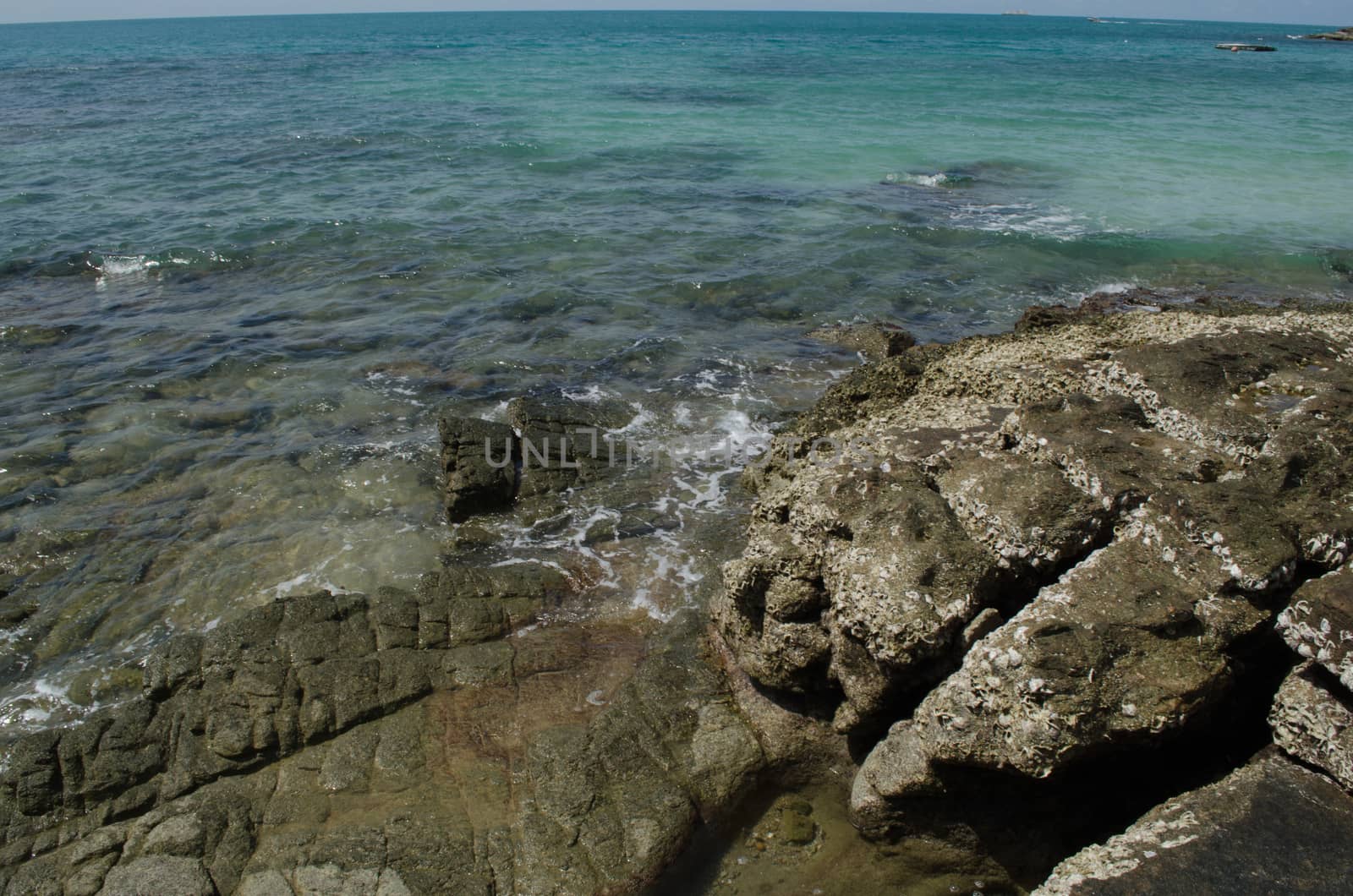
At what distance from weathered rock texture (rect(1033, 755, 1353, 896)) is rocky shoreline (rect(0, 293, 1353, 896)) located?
1 centimetres

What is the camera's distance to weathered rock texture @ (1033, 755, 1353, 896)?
3512mm

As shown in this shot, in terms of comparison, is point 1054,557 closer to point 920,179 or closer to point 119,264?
point 119,264

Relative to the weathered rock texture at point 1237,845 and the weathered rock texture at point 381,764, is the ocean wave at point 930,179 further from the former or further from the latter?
the weathered rock texture at point 1237,845

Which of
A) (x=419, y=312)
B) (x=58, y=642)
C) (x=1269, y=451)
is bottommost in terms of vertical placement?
(x=58, y=642)

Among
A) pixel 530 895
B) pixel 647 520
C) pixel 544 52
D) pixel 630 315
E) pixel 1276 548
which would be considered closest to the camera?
pixel 1276 548

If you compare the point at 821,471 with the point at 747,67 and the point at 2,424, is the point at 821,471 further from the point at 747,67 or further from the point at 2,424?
the point at 747,67

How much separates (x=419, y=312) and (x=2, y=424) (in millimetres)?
5860

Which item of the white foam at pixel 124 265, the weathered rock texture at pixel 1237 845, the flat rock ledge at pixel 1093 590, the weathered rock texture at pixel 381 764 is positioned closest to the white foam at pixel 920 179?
the flat rock ledge at pixel 1093 590

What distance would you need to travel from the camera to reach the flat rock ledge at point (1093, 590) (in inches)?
157

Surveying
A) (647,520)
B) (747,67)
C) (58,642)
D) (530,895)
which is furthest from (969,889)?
(747,67)

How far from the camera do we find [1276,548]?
14.7 feet

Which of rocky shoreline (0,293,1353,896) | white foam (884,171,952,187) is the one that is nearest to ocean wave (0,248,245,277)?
rocky shoreline (0,293,1353,896)

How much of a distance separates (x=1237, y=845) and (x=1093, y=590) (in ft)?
4.27

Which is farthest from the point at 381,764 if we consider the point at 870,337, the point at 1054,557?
the point at 870,337
